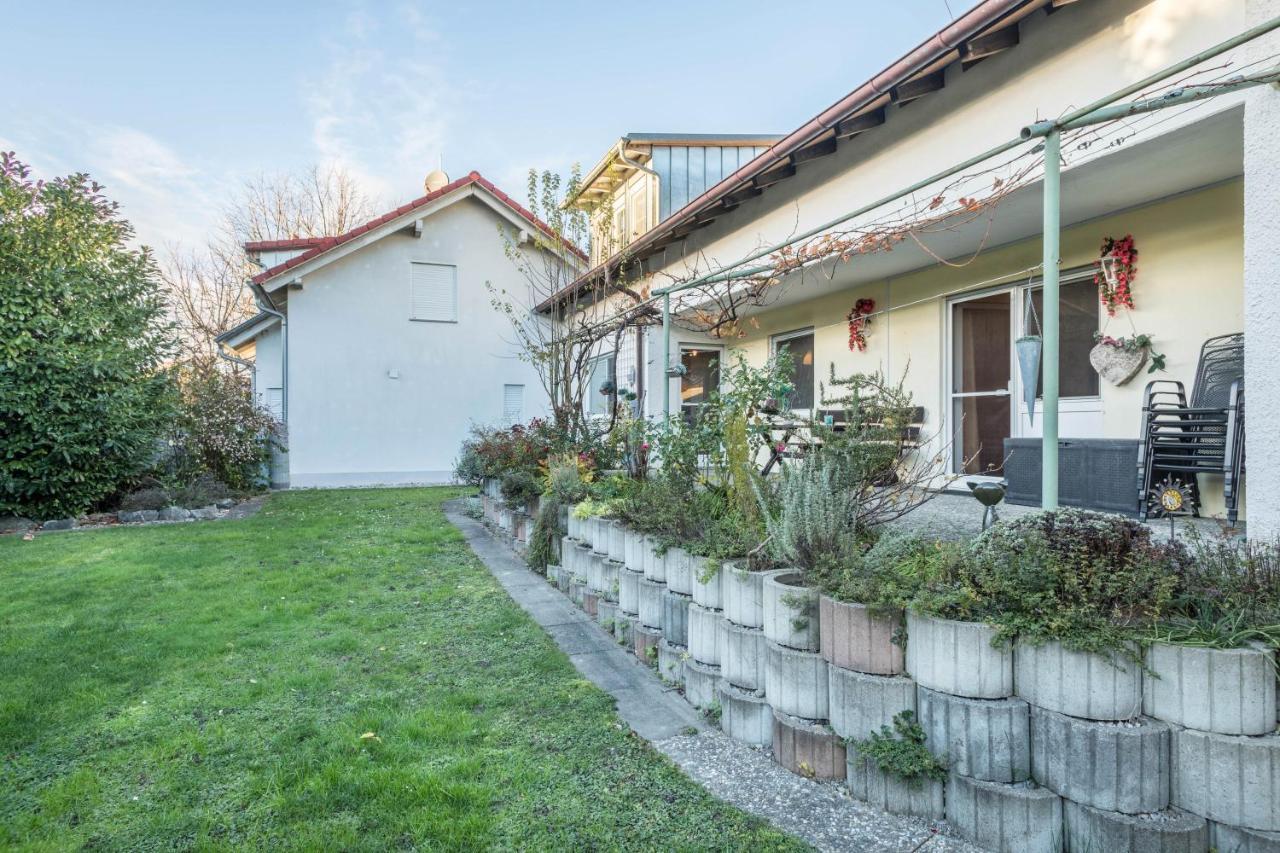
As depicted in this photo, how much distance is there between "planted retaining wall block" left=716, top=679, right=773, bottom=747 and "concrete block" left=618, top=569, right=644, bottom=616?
3.61 ft

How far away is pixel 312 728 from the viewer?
2805 millimetres

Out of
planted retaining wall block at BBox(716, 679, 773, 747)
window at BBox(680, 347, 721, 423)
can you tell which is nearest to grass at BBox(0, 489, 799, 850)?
planted retaining wall block at BBox(716, 679, 773, 747)

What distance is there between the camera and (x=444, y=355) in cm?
1367

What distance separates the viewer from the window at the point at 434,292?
44.4 ft

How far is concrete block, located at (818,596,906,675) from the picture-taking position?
2.22 metres

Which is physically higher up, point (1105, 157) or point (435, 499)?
point (1105, 157)

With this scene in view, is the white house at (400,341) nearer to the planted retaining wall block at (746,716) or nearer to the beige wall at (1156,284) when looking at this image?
the beige wall at (1156,284)

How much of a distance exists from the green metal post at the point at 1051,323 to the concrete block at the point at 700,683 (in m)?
1.56

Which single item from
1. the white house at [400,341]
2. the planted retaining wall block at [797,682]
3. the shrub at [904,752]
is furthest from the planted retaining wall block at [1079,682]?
the white house at [400,341]

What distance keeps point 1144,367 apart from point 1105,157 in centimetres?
191

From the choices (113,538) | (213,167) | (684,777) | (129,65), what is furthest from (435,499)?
(213,167)

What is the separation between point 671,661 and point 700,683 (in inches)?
13.2

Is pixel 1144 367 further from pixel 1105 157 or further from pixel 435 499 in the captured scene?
pixel 435 499

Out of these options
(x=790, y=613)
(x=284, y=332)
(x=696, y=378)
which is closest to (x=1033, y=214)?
(x=790, y=613)
